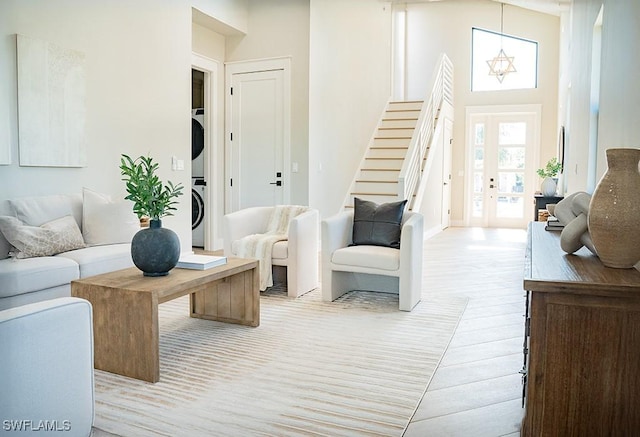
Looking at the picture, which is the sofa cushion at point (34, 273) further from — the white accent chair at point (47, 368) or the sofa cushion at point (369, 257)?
the sofa cushion at point (369, 257)

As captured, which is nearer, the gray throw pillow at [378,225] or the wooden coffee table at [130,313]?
the wooden coffee table at [130,313]

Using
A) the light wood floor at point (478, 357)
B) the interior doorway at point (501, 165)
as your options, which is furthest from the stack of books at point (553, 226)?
the interior doorway at point (501, 165)

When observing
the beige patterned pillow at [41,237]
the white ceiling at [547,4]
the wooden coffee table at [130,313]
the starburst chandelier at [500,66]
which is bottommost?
the wooden coffee table at [130,313]

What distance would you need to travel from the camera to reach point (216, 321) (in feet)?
12.4

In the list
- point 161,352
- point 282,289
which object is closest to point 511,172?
point 282,289

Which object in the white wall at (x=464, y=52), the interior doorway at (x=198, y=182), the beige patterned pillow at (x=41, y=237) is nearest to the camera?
the beige patterned pillow at (x=41, y=237)

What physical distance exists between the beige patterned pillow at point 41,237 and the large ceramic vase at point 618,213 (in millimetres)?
3397

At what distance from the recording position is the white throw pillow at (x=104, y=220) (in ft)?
13.8

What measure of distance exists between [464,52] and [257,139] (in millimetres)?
5435

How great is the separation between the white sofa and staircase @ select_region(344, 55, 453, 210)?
11.0 feet

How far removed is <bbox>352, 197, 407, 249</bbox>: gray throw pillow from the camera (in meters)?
4.39

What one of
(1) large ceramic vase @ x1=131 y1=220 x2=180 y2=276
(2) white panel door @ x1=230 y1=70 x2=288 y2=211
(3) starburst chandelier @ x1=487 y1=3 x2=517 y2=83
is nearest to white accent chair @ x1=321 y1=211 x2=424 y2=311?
(1) large ceramic vase @ x1=131 y1=220 x2=180 y2=276

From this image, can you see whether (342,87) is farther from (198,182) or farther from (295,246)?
(295,246)

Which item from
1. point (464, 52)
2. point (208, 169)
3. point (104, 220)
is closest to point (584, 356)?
point (104, 220)
